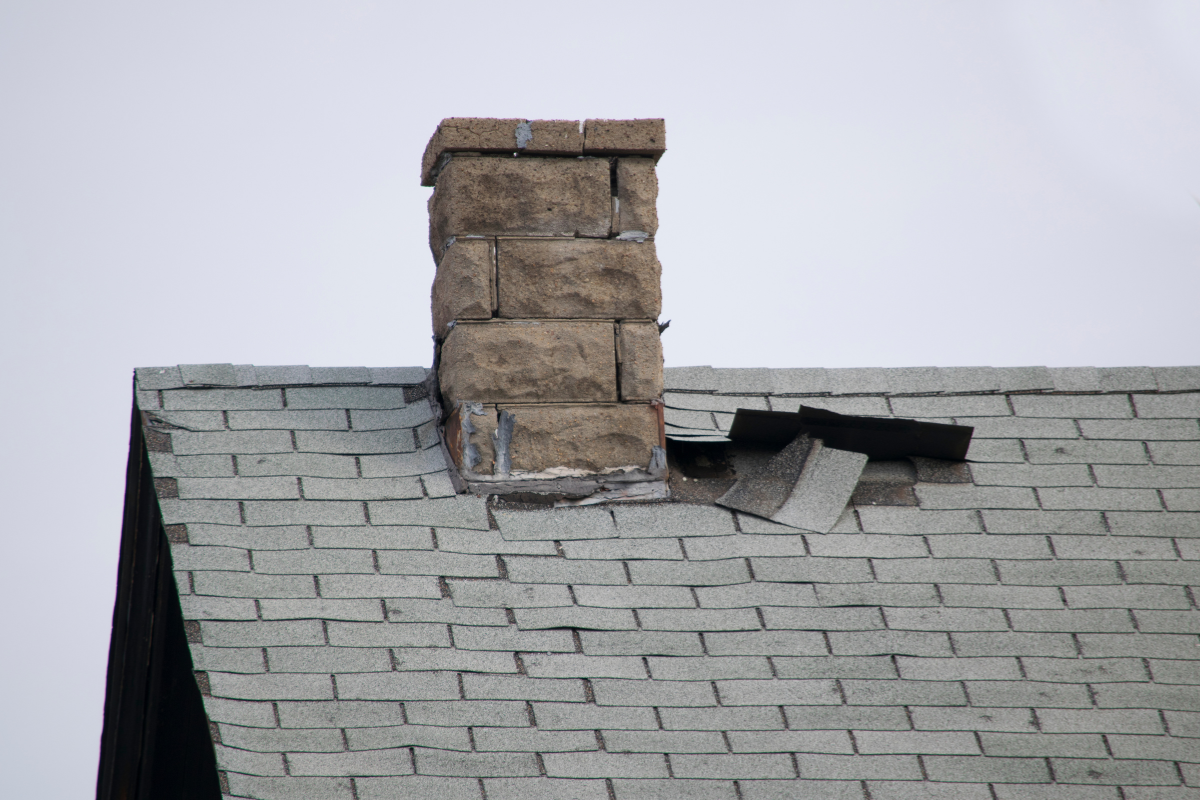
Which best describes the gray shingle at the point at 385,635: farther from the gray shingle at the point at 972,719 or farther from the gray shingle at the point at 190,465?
the gray shingle at the point at 972,719

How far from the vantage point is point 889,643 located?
362cm

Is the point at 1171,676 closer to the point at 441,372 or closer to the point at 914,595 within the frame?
the point at 914,595

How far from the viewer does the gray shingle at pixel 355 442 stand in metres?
4.17

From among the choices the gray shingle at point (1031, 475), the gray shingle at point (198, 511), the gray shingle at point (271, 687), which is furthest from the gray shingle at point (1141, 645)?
the gray shingle at point (198, 511)

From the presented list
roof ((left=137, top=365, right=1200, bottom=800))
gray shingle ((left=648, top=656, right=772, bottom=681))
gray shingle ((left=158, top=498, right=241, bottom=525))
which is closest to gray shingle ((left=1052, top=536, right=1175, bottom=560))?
roof ((left=137, top=365, right=1200, bottom=800))

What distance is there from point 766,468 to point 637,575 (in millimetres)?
792

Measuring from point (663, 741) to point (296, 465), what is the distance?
171cm

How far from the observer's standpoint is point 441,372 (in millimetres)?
4453

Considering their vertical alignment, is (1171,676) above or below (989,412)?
below

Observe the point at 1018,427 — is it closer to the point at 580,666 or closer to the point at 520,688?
the point at 580,666

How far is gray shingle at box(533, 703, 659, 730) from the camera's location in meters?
3.28

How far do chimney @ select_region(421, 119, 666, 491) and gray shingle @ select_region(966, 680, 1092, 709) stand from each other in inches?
54.9

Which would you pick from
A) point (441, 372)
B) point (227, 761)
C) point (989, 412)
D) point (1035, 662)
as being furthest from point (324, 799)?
point (989, 412)

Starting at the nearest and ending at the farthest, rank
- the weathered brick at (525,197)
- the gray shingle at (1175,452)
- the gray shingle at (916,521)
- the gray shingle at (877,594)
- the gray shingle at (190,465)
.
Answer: the gray shingle at (877,594) → the gray shingle at (190,465) → the gray shingle at (916,521) → the weathered brick at (525,197) → the gray shingle at (1175,452)
